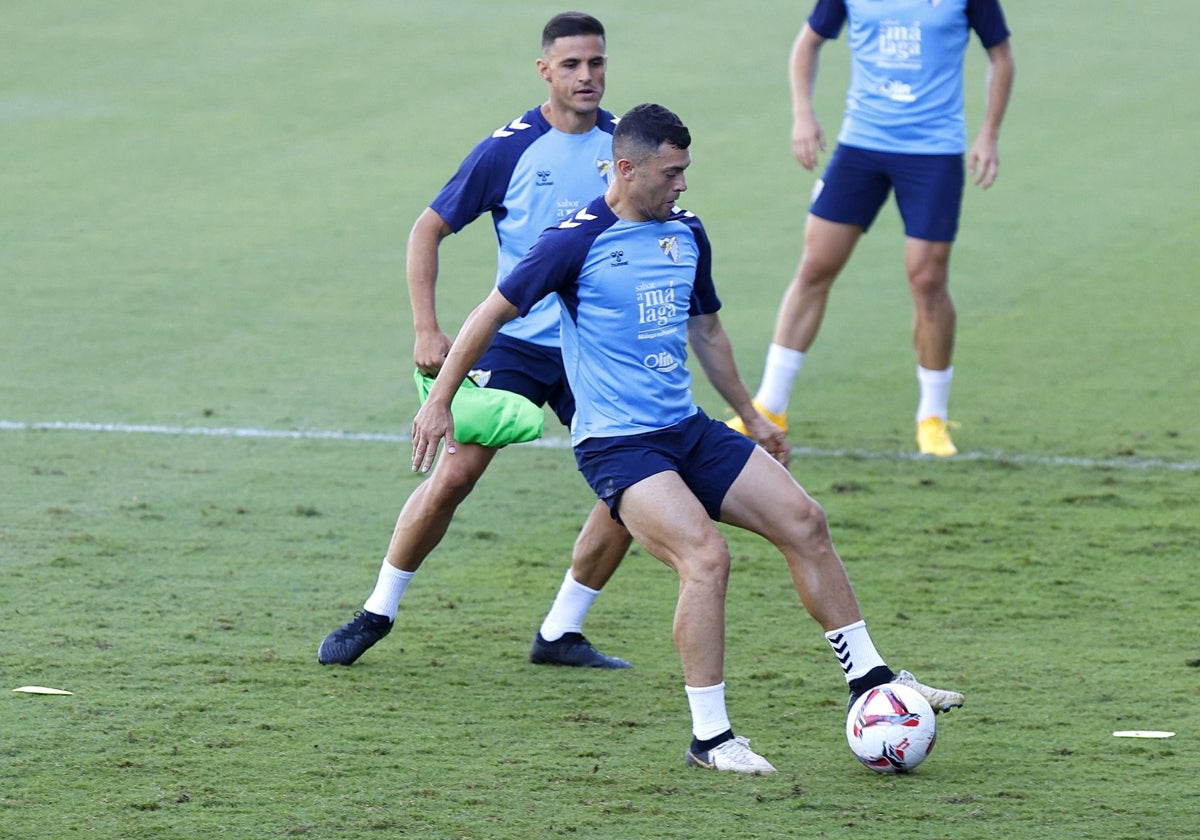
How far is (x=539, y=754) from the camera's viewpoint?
5.46 m

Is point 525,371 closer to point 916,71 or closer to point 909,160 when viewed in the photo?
point 909,160

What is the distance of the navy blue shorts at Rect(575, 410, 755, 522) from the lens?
5.51 metres

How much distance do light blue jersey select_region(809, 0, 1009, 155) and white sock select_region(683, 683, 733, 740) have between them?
4740 mm

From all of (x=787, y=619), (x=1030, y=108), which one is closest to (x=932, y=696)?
(x=787, y=619)

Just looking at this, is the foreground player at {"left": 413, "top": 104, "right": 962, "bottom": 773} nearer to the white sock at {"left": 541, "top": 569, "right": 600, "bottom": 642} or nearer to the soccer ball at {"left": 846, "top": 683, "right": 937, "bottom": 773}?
the soccer ball at {"left": 846, "top": 683, "right": 937, "bottom": 773}

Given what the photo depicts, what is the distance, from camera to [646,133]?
5.36 m

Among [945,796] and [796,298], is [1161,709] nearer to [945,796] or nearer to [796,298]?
[945,796]

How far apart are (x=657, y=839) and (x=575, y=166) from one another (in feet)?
8.37

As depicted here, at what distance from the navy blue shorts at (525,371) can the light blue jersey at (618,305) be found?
0.73 meters

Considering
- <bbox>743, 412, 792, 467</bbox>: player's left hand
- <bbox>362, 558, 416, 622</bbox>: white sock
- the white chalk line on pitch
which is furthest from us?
the white chalk line on pitch

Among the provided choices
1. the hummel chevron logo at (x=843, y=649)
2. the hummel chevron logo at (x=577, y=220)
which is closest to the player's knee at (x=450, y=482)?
the hummel chevron logo at (x=577, y=220)

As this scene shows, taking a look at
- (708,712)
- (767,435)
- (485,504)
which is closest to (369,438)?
(485,504)

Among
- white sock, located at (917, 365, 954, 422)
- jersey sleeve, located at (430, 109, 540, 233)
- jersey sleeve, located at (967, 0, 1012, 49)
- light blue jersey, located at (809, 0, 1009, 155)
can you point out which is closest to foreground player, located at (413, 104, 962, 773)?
jersey sleeve, located at (430, 109, 540, 233)

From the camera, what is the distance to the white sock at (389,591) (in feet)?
21.1
